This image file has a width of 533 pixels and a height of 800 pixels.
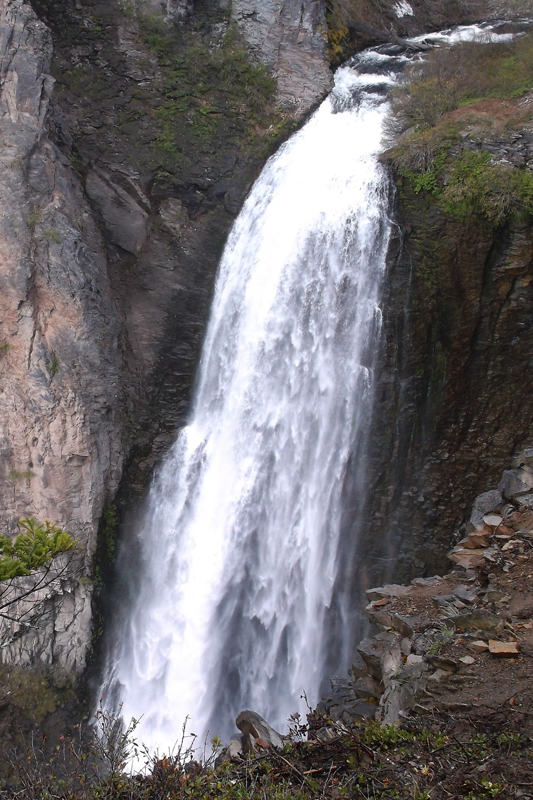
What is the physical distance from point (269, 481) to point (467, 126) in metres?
8.17

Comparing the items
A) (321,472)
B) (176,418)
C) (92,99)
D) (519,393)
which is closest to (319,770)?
(321,472)

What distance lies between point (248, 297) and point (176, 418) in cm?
312

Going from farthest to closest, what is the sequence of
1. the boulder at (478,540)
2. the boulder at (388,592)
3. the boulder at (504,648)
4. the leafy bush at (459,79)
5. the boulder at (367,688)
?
the leafy bush at (459,79)
the boulder at (388,592)
the boulder at (478,540)
the boulder at (367,688)
the boulder at (504,648)

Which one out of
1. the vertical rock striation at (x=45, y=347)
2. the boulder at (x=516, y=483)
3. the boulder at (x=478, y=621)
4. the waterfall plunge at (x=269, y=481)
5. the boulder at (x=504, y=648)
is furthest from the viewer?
the waterfall plunge at (x=269, y=481)

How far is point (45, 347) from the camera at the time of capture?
38.0 ft

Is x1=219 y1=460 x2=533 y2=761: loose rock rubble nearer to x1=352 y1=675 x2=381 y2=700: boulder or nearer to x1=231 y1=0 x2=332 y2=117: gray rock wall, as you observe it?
x1=352 y1=675 x2=381 y2=700: boulder

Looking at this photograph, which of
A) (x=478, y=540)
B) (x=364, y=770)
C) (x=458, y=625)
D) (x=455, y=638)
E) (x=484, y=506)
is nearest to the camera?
(x=364, y=770)

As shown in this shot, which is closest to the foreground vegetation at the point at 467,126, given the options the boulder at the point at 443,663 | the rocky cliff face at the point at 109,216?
the rocky cliff face at the point at 109,216

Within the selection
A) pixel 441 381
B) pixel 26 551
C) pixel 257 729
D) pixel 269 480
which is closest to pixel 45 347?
pixel 269 480

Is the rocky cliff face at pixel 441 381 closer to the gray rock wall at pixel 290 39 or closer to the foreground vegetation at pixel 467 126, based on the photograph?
the foreground vegetation at pixel 467 126

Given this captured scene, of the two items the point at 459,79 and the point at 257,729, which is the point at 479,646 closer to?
the point at 257,729

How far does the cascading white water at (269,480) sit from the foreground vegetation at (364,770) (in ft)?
21.6

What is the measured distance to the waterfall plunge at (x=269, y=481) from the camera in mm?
11516

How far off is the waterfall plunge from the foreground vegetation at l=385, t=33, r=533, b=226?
0.86 m
